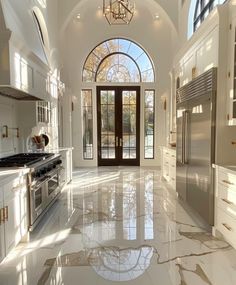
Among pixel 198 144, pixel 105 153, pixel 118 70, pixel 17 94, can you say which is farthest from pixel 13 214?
pixel 118 70

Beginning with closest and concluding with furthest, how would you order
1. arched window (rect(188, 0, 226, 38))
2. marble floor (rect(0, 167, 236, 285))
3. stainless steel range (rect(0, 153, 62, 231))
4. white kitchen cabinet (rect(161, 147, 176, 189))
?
marble floor (rect(0, 167, 236, 285)) < stainless steel range (rect(0, 153, 62, 231)) < white kitchen cabinet (rect(161, 147, 176, 189)) < arched window (rect(188, 0, 226, 38))

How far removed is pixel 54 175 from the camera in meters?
4.62

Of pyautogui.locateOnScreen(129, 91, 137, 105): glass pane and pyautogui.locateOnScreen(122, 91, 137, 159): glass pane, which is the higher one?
pyautogui.locateOnScreen(129, 91, 137, 105): glass pane

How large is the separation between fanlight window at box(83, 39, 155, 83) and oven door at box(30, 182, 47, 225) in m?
5.90

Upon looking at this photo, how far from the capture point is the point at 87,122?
358 inches

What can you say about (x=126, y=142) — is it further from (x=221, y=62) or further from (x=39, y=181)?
(x=221, y=62)

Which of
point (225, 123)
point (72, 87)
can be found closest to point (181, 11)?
point (72, 87)

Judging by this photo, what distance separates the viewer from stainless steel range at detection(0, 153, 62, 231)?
3301 millimetres

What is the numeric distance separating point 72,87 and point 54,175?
496 cm

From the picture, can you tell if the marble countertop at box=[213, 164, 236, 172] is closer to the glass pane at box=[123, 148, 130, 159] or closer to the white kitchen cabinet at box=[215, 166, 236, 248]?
the white kitchen cabinet at box=[215, 166, 236, 248]

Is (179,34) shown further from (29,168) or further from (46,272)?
(46,272)

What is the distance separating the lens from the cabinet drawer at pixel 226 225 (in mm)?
2899

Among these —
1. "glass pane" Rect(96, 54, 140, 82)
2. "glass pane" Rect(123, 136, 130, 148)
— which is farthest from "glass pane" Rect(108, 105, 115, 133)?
"glass pane" Rect(96, 54, 140, 82)

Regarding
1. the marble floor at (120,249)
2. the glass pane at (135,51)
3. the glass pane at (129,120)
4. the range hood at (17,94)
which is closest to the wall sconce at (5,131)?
the range hood at (17,94)
